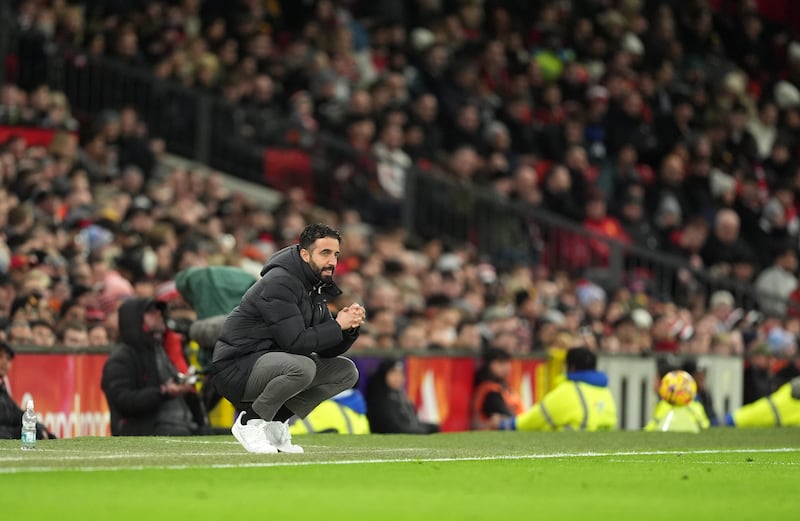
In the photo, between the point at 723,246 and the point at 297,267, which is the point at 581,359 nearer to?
the point at 297,267

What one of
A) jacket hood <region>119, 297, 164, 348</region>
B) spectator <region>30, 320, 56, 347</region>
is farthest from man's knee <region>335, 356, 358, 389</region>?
spectator <region>30, 320, 56, 347</region>

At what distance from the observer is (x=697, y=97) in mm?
31219

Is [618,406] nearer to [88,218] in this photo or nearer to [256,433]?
[88,218]

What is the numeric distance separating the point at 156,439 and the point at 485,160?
12632 mm

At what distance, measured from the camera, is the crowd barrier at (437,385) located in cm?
1523

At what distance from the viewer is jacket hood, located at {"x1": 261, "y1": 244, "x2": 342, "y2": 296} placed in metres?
12.2

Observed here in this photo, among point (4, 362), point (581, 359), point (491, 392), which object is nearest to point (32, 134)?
point (491, 392)

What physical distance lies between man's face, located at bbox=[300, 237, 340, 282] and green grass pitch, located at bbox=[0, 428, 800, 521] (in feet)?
3.89

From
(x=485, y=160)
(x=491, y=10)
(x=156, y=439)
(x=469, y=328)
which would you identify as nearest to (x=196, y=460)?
(x=156, y=439)

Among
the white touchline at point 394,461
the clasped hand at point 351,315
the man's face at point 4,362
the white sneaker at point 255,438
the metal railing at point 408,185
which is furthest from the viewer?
the metal railing at point 408,185

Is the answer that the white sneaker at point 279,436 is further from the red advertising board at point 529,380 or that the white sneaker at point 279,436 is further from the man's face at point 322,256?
the red advertising board at point 529,380

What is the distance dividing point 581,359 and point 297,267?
6191 millimetres

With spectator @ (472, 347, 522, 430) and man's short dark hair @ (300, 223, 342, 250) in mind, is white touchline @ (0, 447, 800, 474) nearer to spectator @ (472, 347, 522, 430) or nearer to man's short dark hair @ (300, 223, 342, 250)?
man's short dark hair @ (300, 223, 342, 250)

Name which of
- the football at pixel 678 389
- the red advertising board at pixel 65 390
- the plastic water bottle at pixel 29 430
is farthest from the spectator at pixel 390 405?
the plastic water bottle at pixel 29 430
